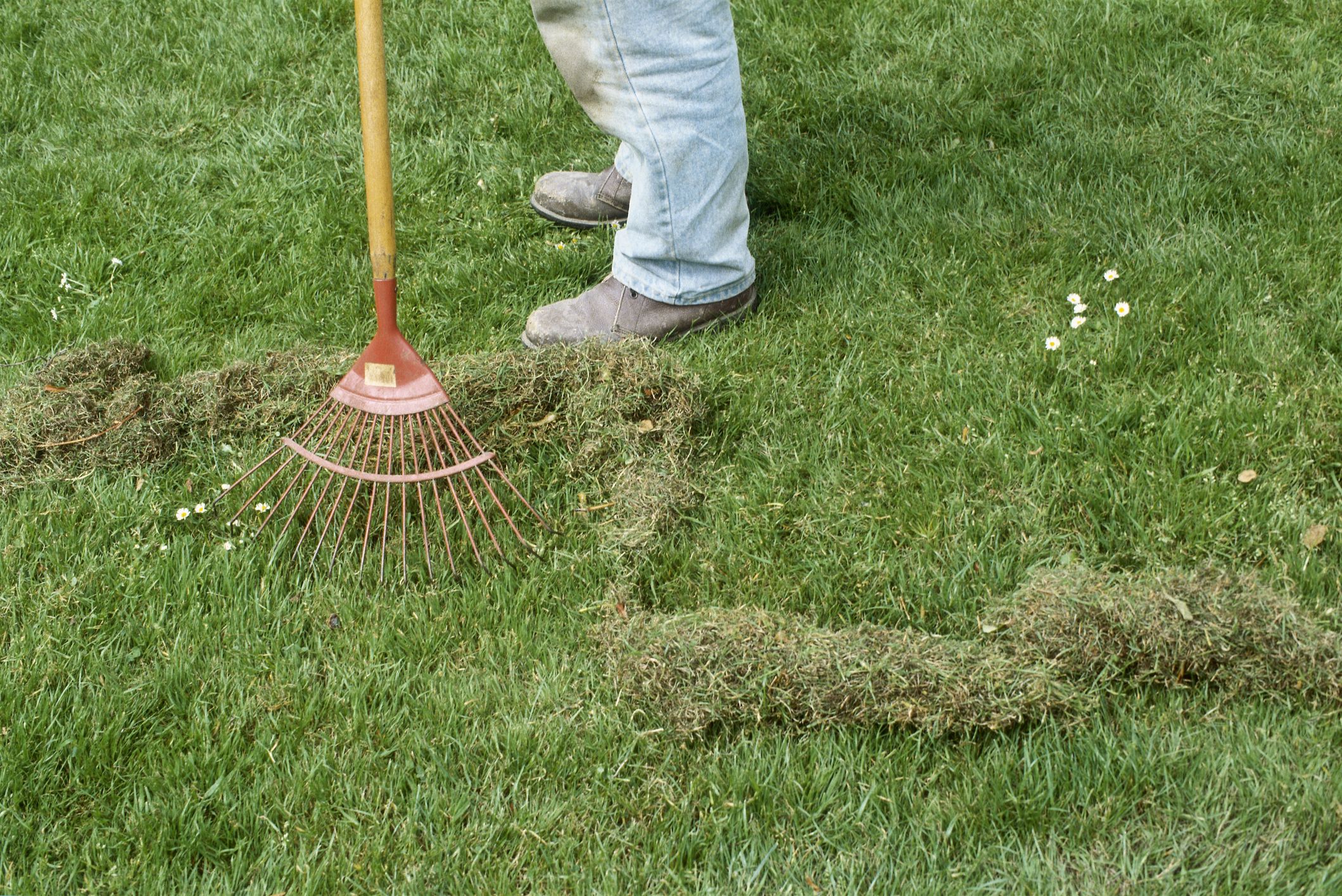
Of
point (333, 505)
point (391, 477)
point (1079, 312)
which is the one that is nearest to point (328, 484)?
point (333, 505)

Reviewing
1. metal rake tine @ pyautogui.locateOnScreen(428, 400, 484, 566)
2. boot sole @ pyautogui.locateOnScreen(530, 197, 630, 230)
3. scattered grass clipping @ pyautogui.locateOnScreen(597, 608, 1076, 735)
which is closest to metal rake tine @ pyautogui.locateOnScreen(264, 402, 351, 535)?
metal rake tine @ pyautogui.locateOnScreen(428, 400, 484, 566)

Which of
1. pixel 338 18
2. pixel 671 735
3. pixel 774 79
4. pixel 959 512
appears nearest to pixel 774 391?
pixel 959 512

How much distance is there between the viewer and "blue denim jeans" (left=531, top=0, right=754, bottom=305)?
9.02 ft

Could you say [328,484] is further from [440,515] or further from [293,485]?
[440,515]

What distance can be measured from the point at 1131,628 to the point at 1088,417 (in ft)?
2.37

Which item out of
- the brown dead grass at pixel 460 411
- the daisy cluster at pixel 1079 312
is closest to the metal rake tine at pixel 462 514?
the brown dead grass at pixel 460 411

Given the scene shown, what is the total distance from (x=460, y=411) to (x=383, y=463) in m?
0.23

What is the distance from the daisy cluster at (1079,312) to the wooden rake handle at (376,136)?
1594mm

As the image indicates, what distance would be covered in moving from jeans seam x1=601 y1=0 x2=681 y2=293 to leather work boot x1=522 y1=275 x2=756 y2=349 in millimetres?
91

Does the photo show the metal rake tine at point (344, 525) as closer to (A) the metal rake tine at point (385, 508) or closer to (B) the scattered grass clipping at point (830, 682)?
(A) the metal rake tine at point (385, 508)

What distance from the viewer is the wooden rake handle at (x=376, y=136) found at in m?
2.43

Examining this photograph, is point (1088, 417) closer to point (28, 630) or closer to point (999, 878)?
point (999, 878)

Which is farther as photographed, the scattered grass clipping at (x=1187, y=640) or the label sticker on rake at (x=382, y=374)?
the label sticker on rake at (x=382, y=374)

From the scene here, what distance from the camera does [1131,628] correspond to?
2.11 metres
